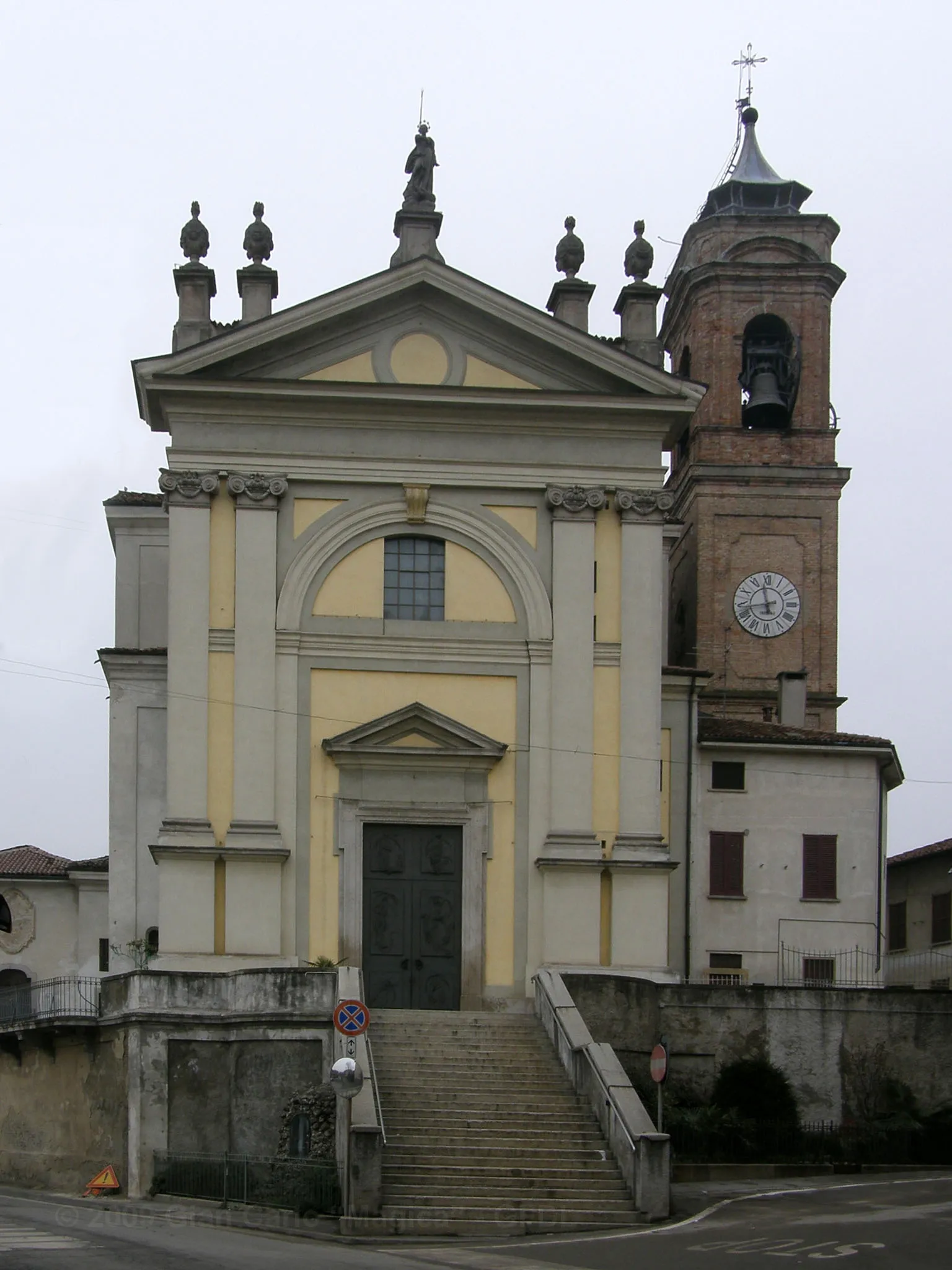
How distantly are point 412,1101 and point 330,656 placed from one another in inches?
357

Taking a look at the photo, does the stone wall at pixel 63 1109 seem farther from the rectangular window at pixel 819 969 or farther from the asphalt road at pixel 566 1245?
the rectangular window at pixel 819 969

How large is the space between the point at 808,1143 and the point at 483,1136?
21.2 feet

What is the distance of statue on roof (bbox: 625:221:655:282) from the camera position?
3559 centimetres

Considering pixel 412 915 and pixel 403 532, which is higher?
pixel 403 532

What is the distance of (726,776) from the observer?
38.2m

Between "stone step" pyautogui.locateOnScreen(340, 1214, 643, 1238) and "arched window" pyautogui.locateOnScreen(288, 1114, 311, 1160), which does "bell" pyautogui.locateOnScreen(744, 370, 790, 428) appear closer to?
"arched window" pyautogui.locateOnScreen(288, 1114, 311, 1160)

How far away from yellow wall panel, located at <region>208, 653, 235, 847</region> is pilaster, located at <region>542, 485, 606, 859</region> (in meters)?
5.21

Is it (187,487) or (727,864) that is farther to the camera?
(727,864)

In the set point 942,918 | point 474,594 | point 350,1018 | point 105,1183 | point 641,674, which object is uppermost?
point 474,594

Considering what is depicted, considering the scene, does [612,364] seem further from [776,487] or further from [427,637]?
[776,487]

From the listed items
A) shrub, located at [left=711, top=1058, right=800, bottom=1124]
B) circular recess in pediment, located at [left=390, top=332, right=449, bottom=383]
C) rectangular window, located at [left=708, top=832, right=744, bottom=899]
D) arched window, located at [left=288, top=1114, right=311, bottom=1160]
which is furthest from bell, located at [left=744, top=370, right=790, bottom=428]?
arched window, located at [left=288, top=1114, right=311, bottom=1160]

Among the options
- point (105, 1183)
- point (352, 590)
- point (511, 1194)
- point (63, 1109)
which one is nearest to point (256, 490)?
point (352, 590)

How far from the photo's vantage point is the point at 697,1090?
101 ft

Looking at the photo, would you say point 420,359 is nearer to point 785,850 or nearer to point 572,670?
point 572,670
